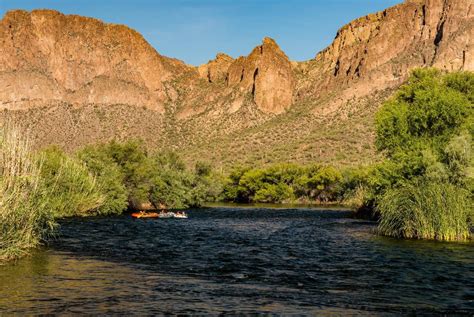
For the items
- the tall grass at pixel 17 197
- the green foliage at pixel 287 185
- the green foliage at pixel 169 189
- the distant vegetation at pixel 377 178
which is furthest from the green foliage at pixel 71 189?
the green foliage at pixel 287 185

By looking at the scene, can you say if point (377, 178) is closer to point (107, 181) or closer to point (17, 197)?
point (107, 181)

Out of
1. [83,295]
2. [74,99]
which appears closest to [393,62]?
[74,99]

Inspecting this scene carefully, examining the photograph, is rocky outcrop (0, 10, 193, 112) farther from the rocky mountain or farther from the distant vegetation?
the distant vegetation

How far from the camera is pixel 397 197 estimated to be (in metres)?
32.0

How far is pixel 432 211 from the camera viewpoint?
30.5 metres

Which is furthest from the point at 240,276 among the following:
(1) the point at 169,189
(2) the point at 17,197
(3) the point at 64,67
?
(3) the point at 64,67

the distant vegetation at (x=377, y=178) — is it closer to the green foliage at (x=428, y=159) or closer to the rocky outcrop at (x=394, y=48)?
the green foliage at (x=428, y=159)

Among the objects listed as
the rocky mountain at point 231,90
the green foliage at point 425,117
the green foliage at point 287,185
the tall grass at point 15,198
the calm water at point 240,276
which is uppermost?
the rocky mountain at point 231,90

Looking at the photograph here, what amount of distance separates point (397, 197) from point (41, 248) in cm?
1955

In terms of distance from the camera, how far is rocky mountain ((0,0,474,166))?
125 m

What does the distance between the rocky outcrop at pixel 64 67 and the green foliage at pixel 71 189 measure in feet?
313

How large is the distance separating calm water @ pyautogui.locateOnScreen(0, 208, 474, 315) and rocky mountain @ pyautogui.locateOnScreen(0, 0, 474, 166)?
79.6 metres

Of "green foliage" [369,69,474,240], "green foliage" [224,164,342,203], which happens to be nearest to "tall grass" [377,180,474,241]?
"green foliage" [369,69,474,240]

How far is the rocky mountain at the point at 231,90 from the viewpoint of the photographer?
125m
